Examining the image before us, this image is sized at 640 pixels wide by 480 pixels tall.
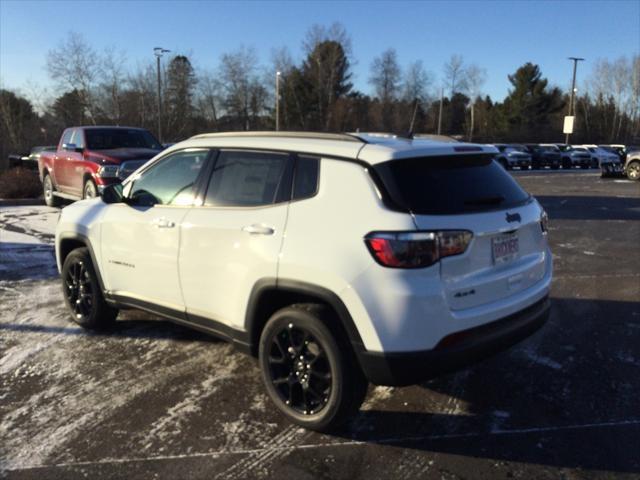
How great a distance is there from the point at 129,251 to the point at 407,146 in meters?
2.44

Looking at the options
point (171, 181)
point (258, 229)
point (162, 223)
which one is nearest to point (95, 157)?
point (171, 181)

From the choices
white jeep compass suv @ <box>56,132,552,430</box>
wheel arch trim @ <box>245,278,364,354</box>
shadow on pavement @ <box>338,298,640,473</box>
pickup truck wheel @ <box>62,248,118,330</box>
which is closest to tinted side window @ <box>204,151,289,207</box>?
white jeep compass suv @ <box>56,132,552,430</box>

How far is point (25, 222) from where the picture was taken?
11547 millimetres

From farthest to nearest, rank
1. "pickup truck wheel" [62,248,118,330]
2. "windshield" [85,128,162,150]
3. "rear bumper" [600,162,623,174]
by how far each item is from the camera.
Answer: "rear bumper" [600,162,623,174], "windshield" [85,128,162,150], "pickup truck wheel" [62,248,118,330]

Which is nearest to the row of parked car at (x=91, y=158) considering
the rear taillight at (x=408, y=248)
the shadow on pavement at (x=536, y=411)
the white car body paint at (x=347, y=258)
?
the white car body paint at (x=347, y=258)

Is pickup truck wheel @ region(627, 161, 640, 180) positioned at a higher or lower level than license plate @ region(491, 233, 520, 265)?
lower

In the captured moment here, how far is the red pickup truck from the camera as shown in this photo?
10656 millimetres

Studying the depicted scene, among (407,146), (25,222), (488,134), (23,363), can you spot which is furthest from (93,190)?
(488,134)

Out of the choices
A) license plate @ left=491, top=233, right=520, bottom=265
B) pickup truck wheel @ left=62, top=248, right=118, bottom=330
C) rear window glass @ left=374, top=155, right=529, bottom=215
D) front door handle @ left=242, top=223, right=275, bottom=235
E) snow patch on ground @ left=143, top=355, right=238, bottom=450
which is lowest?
snow patch on ground @ left=143, top=355, right=238, bottom=450

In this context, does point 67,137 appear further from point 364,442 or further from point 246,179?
point 364,442

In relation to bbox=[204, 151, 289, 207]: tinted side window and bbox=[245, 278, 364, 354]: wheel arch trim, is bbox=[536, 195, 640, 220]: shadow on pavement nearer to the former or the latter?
bbox=[204, 151, 289, 207]: tinted side window

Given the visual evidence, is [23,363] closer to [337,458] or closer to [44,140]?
[337,458]

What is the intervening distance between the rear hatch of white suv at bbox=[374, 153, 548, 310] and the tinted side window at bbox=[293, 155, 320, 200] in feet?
1.35

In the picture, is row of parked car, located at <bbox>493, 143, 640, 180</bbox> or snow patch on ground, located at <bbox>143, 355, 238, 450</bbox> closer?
snow patch on ground, located at <bbox>143, 355, 238, 450</bbox>
